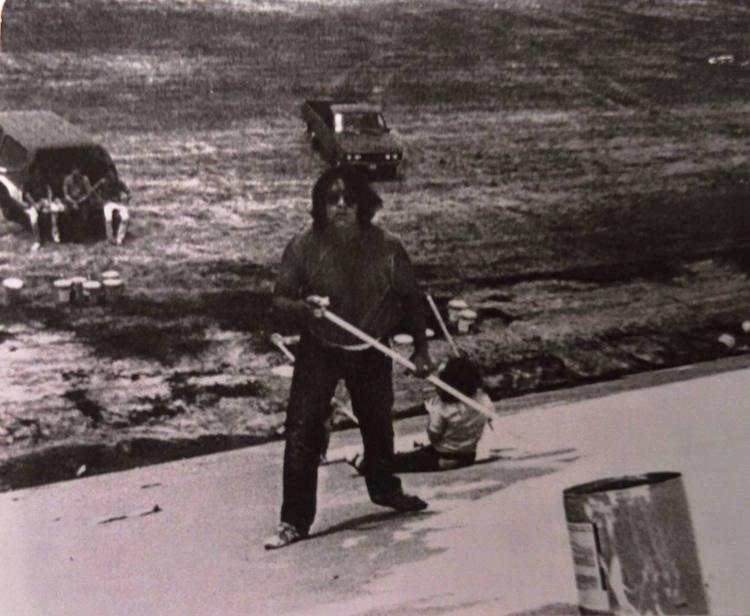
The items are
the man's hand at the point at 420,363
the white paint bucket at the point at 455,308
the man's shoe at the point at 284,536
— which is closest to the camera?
the man's shoe at the point at 284,536

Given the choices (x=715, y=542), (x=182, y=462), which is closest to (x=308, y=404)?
(x=182, y=462)

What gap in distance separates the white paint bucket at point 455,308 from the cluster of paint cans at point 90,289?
705 mm

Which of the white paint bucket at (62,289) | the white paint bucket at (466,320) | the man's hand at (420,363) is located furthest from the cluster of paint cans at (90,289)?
the white paint bucket at (466,320)

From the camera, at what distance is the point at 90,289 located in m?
2.54

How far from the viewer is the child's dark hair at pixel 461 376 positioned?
266cm

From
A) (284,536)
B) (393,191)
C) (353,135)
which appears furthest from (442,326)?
(284,536)

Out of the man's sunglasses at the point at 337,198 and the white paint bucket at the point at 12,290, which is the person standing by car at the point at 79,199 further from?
the man's sunglasses at the point at 337,198

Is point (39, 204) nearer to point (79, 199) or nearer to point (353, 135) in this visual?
point (79, 199)

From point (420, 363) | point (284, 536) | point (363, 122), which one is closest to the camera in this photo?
point (284, 536)

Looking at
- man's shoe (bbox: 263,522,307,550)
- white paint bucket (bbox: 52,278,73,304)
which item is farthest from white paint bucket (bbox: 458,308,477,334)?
white paint bucket (bbox: 52,278,73,304)

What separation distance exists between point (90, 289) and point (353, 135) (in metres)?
0.65

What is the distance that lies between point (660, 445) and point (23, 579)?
1396 mm

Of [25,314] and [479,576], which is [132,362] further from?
[479,576]

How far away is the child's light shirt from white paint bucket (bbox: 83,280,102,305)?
0.72 meters
